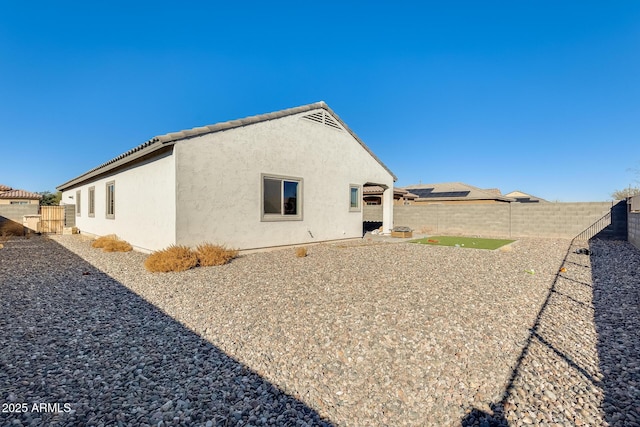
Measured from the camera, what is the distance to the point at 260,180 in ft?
31.2

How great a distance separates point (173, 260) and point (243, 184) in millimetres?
3116

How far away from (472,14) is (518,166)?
24.1 meters

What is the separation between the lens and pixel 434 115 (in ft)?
67.8

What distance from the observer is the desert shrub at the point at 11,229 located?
596 inches

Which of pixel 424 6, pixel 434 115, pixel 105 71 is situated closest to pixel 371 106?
pixel 434 115

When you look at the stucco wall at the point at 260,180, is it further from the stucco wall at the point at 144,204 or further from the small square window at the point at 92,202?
the small square window at the point at 92,202

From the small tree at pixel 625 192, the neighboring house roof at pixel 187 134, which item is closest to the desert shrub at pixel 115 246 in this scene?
the neighboring house roof at pixel 187 134

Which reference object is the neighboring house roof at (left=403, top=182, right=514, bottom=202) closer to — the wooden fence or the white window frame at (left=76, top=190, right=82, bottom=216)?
Answer: the white window frame at (left=76, top=190, right=82, bottom=216)

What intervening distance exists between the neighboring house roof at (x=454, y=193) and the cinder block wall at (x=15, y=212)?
3115 cm

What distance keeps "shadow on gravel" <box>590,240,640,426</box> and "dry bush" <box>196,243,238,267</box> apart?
7225 mm

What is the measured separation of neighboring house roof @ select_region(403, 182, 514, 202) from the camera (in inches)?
1206

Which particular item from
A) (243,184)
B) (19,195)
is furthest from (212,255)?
(19,195)

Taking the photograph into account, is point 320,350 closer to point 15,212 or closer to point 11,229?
point 11,229

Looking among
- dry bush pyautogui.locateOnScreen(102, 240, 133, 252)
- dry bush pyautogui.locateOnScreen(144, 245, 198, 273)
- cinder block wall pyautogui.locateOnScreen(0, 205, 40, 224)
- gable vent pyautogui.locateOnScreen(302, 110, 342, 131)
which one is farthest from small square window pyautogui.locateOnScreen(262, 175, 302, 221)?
cinder block wall pyautogui.locateOnScreen(0, 205, 40, 224)
